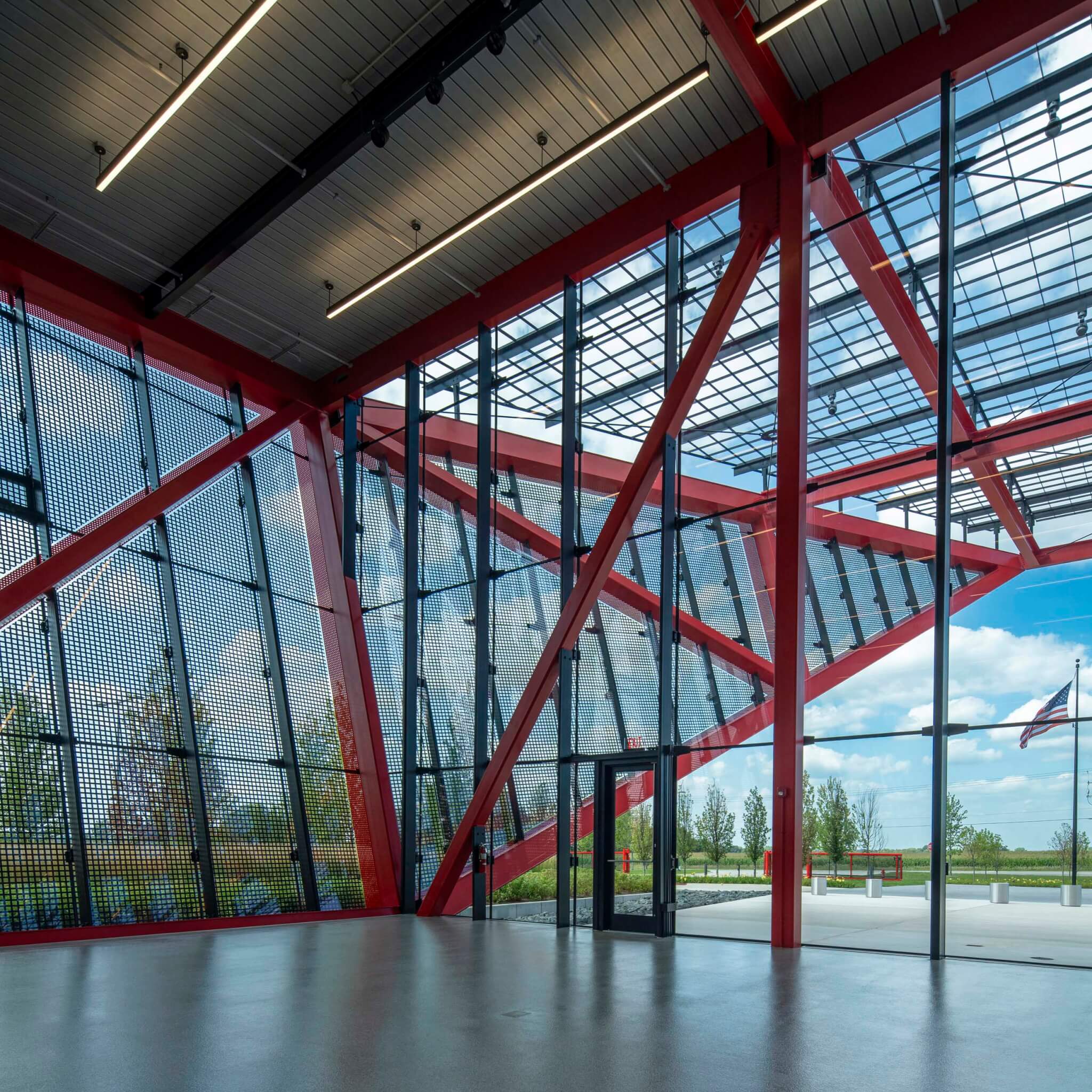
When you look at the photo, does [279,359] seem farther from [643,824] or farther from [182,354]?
[643,824]

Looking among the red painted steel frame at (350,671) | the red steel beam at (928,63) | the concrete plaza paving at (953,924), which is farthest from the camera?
the red painted steel frame at (350,671)

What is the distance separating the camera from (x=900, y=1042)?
4590 millimetres

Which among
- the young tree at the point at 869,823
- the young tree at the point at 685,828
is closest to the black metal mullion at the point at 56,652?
the young tree at the point at 685,828

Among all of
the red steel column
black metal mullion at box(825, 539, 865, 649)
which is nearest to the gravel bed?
the red steel column

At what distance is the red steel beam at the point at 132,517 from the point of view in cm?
1034

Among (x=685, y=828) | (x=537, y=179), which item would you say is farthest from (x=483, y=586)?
(x=537, y=179)

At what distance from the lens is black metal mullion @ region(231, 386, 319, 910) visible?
1244 centimetres

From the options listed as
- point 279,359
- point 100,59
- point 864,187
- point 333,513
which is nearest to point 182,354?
point 279,359

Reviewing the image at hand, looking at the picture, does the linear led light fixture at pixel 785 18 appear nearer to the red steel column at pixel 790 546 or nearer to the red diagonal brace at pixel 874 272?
the red steel column at pixel 790 546

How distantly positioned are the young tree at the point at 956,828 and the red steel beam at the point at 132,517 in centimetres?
950

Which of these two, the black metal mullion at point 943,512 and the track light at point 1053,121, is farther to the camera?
the track light at point 1053,121

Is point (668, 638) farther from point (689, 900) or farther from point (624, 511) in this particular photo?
point (689, 900)

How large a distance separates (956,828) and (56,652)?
9.33 m

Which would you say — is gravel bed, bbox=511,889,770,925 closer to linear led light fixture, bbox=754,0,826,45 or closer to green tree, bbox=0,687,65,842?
green tree, bbox=0,687,65,842
